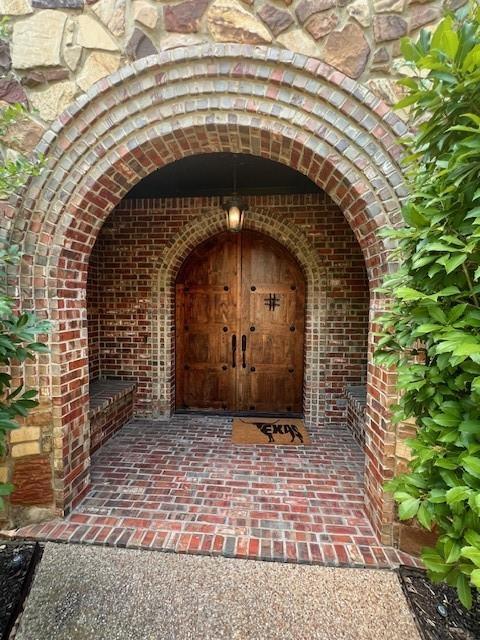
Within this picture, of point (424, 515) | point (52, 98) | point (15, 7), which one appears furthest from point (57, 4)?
point (424, 515)

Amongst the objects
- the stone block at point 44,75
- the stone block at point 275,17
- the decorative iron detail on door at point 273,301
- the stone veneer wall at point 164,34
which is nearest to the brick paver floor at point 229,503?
the decorative iron detail on door at point 273,301

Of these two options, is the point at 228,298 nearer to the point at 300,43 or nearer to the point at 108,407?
the point at 108,407

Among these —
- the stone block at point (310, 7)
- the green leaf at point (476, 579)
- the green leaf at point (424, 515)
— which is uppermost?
the stone block at point (310, 7)

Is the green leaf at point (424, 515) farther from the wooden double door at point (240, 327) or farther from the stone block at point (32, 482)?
the wooden double door at point (240, 327)

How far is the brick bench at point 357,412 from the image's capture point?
314cm

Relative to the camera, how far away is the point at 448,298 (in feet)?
3.72

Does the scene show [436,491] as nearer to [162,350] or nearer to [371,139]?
[371,139]

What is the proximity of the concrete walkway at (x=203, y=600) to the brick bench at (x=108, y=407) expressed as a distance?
4.13 ft

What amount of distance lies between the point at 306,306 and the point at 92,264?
2.81m

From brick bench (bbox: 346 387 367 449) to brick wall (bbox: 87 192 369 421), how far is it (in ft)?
0.43

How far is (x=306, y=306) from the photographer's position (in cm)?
385

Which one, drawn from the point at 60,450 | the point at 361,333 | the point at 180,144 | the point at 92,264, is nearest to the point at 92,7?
the point at 180,144

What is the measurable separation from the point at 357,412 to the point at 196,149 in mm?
2905

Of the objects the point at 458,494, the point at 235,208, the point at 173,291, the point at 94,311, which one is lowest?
the point at 458,494
